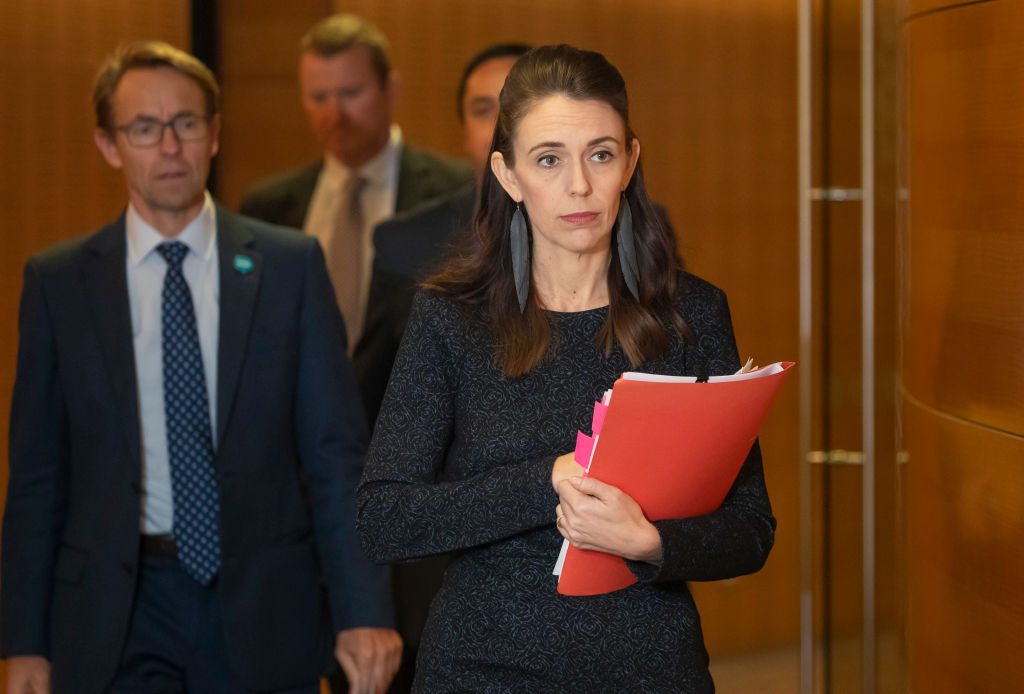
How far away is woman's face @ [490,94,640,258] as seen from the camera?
6.47ft

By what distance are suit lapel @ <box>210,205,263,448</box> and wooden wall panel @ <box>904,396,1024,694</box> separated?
159cm

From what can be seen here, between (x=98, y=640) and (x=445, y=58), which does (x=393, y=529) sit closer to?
(x=98, y=640)

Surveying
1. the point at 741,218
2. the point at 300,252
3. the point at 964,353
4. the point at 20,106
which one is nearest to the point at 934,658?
the point at 964,353

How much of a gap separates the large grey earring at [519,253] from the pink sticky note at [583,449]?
1.12 feet

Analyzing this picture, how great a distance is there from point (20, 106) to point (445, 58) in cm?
176

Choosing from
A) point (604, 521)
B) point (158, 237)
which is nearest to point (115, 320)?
point (158, 237)

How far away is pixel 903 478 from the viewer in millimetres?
3031

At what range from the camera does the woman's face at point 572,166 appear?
1.97 metres

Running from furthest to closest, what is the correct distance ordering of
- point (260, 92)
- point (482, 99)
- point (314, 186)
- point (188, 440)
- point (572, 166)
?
point (260, 92), point (314, 186), point (482, 99), point (188, 440), point (572, 166)

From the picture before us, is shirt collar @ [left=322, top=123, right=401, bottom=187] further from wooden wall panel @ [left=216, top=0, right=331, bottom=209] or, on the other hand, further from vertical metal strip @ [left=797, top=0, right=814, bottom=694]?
vertical metal strip @ [left=797, top=0, right=814, bottom=694]

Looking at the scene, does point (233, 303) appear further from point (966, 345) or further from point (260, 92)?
point (260, 92)

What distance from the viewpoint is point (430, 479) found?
2.03 m

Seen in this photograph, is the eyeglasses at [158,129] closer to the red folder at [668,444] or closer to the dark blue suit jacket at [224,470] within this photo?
the dark blue suit jacket at [224,470]

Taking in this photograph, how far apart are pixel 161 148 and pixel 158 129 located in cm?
8
